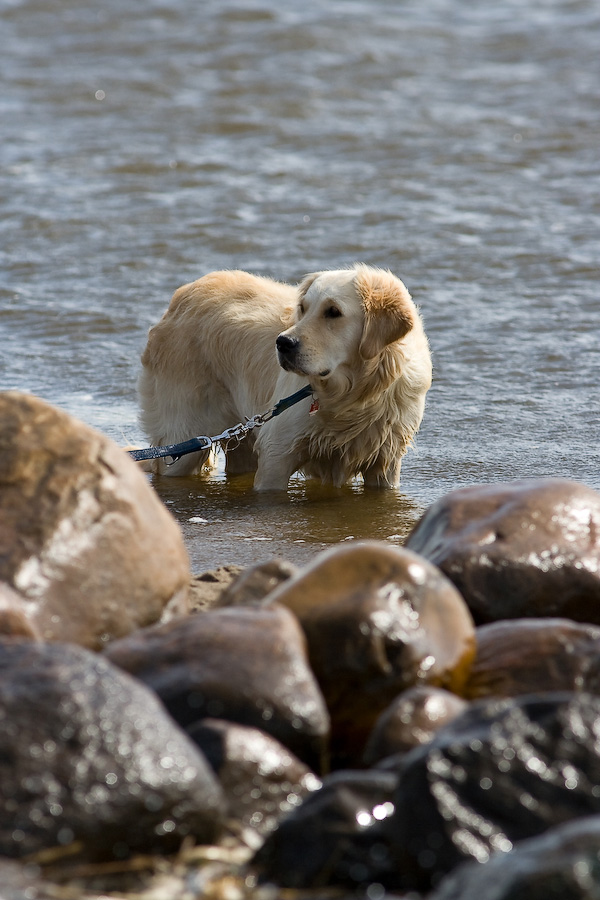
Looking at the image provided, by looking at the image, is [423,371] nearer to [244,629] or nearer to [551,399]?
[551,399]

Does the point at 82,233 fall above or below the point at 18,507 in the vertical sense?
below

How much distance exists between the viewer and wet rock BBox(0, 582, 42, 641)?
9.34 feet

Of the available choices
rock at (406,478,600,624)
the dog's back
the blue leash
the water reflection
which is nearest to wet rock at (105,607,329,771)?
rock at (406,478,600,624)

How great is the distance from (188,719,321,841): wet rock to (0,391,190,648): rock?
0.75m

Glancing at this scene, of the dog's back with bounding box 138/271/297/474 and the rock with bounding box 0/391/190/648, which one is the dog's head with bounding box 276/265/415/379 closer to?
the dog's back with bounding box 138/271/297/474

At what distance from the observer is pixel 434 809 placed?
7.27 ft

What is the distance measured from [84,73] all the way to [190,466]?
10.8 m

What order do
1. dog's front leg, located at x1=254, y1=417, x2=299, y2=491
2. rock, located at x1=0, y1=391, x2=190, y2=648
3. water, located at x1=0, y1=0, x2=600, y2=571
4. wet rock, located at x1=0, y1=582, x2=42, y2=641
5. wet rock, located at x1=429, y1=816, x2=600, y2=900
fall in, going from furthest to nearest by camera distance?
water, located at x1=0, y1=0, x2=600, y2=571, dog's front leg, located at x1=254, y1=417, x2=299, y2=491, rock, located at x1=0, y1=391, x2=190, y2=648, wet rock, located at x1=0, y1=582, x2=42, y2=641, wet rock, located at x1=429, y1=816, x2=600, y2=900

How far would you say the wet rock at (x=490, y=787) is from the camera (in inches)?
87.4

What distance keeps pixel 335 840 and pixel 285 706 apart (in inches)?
16.6

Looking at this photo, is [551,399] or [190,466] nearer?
[190,466]

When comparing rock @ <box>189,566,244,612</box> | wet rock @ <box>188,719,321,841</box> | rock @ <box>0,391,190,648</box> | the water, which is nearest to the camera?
wet rock @ <box>188,719,321,841</box>

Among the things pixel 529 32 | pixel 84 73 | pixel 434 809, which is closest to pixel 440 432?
pixel 434 809

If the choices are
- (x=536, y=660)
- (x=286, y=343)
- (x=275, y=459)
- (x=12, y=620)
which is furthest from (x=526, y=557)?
(x=275, y=459)
